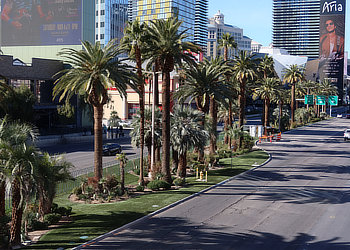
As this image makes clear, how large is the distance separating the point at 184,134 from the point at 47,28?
65.6m

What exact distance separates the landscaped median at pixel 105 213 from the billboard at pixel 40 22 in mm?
58481

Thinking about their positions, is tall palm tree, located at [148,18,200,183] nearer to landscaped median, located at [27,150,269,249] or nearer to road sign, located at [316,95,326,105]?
landscaped median, located at [27,150,269,249]

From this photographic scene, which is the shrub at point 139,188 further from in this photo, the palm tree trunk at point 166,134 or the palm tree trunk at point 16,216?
the palm tree trunk at point 16,216

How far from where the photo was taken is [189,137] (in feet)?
111

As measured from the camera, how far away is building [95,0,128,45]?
18038cm

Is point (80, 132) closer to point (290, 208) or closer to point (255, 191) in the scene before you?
point (255, 191)

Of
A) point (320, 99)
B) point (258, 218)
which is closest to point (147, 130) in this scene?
point (258, 218)

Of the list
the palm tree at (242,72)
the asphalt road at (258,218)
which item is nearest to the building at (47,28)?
the palm tree at (242,72)

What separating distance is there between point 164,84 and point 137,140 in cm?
642

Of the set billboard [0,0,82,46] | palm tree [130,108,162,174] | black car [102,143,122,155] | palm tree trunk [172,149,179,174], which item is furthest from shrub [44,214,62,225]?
billboard [0,0,82,46]

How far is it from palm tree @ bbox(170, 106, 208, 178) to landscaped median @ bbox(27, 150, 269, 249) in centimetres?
250

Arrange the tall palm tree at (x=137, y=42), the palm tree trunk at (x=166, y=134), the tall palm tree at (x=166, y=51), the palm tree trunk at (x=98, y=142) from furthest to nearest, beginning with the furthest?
1. the palm tree trunk at (x=166, y=134)
2. the tall palm tree at (x=166, y=51)
3. the tall palm tree at (x=137, y=42)
4. the palm tree trunk at (x=98, y=142)

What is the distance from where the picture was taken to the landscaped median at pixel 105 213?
18378 mm

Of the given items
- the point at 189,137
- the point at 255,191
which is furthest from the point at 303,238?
the point at 189,137
